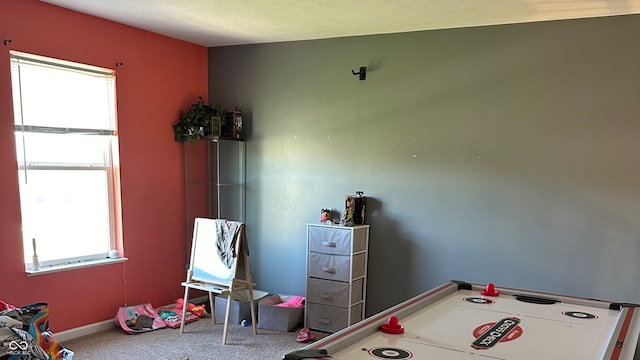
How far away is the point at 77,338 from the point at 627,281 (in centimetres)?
406

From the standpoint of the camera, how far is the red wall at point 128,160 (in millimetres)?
3307

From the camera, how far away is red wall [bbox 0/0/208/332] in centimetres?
331

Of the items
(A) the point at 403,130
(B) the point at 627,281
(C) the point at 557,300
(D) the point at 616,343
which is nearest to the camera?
(D) the point at 616,343

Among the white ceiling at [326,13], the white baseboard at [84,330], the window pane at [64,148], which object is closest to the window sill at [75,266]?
the white baseboard at [84,330]

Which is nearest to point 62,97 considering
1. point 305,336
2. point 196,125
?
point 196,125

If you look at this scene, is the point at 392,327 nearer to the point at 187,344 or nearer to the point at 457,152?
the point at 457,152

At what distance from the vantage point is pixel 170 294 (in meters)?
4.55

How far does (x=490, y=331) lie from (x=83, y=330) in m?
3.19

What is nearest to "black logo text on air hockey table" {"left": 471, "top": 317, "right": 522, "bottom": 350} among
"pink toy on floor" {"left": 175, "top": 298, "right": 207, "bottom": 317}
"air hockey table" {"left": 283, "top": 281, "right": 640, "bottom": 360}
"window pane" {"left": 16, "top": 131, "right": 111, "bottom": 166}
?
"air hockey table" {"left": 283, "top": 281, "right": 640, "bottom": 360}

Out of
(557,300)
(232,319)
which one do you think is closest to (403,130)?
(557,300)

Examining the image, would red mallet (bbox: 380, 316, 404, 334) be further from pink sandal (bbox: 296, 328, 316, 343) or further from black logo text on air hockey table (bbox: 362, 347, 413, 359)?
pink sandal (bbox: 296, 328, 316, 343)

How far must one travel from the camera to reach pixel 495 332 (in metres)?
1.96

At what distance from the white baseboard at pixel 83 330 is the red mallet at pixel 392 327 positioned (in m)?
2.80

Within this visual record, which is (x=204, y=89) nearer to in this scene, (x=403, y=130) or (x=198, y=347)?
(x=403, y=130)
